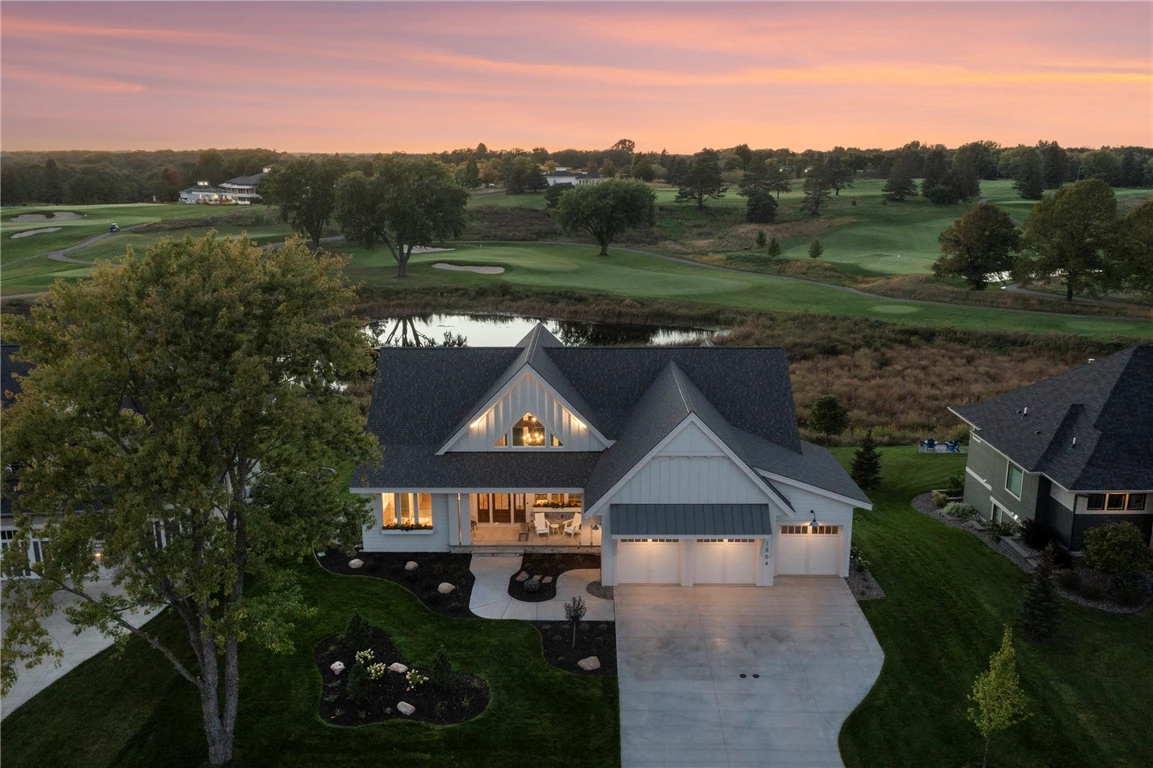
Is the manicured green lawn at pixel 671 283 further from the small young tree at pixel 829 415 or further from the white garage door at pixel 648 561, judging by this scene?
the white garage door at pixel 648 561

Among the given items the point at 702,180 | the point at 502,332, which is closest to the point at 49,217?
the point at 502,332

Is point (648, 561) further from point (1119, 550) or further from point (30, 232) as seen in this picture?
point (30, 232)

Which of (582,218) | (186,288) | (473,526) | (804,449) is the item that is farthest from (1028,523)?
(582,218)

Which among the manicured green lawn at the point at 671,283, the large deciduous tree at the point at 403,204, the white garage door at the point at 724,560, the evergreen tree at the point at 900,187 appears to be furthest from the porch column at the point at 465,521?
Answer: the evergreen tree at the point at 900,187

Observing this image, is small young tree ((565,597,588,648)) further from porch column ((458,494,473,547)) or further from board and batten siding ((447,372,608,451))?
board and batten siding ((447,372,608,451))

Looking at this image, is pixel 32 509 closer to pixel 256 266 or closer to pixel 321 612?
pixel 256 266

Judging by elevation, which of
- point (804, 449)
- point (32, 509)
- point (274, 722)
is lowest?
point (274, 722)
